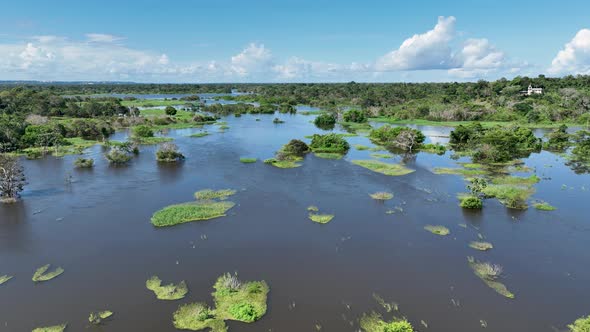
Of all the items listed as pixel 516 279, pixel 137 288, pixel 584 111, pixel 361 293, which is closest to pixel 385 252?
pixel 361 293

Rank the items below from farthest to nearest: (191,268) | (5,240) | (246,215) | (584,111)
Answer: (584,111), (246,215), (5,240), (191,268)

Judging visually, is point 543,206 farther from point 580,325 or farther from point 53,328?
point 53,328

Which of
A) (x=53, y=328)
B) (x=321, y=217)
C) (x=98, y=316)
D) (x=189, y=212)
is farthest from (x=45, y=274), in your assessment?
(x=321, y=217)

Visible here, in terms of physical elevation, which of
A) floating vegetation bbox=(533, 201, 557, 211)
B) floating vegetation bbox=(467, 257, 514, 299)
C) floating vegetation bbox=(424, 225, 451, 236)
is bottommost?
floating vegetation bbox=(467, 257, 514, 299)

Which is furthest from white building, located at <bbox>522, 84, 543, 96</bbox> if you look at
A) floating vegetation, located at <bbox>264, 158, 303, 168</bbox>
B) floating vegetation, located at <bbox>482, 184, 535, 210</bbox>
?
floating vegetation, located at <bbox>264, 158, 303, 168</bbox>

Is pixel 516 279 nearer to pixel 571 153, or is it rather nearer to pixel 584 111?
pixel 571 153

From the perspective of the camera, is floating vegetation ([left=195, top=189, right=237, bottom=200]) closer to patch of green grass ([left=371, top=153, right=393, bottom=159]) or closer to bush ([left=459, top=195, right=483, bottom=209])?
bush ([left=459, top=195, right=483, bottom=209])
